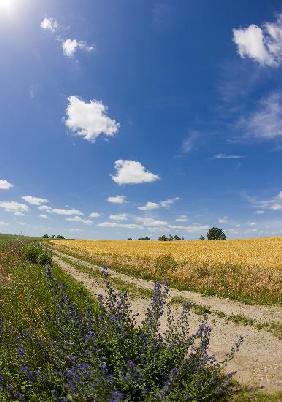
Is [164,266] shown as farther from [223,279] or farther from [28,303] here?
[28,303]

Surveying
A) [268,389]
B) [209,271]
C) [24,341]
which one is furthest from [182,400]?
[209,271]

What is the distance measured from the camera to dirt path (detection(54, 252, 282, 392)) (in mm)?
8398

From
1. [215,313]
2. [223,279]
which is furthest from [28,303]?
[223,279]

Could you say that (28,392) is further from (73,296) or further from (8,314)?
(73,296)

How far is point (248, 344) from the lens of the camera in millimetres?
11008

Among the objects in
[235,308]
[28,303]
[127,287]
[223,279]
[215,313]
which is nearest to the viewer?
[28,303]

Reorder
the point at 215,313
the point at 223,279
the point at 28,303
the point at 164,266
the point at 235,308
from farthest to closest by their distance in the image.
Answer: the point at 164,266, the point at 223,279, the point at 235,308, the point at 215,313, the point at 28,303

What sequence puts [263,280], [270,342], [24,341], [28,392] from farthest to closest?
[263,280], [270,342], [24,341], [28,392]

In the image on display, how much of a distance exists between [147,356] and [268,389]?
2512 millimetres

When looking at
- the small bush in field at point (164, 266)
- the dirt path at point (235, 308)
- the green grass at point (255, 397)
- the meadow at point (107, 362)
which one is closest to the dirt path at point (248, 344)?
the dirt path at point (235, 308)

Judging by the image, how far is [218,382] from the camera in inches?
315

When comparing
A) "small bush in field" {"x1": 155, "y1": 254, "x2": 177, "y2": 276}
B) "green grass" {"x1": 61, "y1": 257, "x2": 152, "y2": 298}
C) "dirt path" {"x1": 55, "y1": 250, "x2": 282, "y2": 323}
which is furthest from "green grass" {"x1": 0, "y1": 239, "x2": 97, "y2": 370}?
"small bush in field" {"x1": 155, "y1": 254, "x2": 177, "y2": 276}

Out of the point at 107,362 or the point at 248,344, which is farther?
the point at 248,344

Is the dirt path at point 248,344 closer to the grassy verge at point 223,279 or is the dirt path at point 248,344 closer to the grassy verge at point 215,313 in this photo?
the grassy verge at point 215,313
